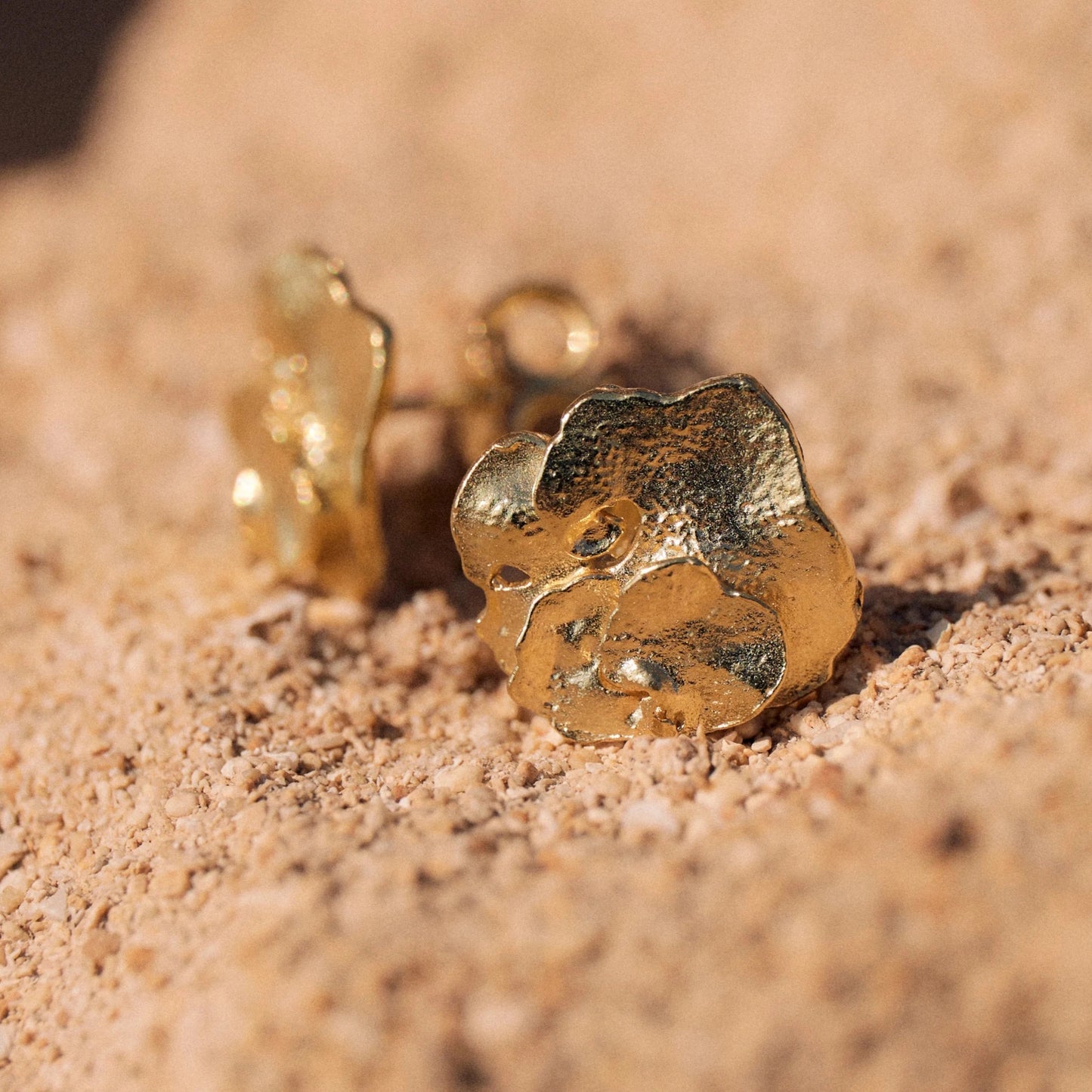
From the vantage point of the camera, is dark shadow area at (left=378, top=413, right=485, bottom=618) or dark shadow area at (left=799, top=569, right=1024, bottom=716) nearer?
dark shadow area at (left=799, top=569, right=1024, bottom=716)

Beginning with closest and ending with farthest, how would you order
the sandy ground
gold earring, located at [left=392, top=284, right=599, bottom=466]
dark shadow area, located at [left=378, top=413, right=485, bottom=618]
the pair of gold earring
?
the sandy ground
the pair of gold earring
dark shadow area, located at [left=378, top=413, right=485, bottom=618]
gold earring, located at [left=392, top=284, right=599, bottom=466]

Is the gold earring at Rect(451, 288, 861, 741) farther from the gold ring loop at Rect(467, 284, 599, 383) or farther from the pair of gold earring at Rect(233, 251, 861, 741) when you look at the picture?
the gold ring loop at Rect(467, 284, 599, 383)

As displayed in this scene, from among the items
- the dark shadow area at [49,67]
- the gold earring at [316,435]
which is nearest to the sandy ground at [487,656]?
the gold earring at [316,435]

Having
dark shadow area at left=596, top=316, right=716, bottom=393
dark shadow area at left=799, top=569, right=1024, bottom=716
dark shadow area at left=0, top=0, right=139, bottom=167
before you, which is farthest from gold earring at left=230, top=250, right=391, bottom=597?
dark shadow area at left=0, top=0, right=139, bottom=167

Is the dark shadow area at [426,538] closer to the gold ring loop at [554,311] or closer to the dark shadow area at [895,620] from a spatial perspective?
the gold ring loop at [554,311]

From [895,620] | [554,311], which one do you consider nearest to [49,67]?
[554,311]

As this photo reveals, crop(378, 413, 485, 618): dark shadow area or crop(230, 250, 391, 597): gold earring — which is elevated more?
crop(230, 250, 391, 597): gold earring

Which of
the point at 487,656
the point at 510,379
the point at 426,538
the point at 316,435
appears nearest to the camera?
the point at 487,656

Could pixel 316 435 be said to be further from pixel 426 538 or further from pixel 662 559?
pixel 662 559
